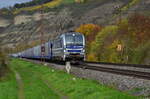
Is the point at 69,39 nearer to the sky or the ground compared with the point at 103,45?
nearer to the sky

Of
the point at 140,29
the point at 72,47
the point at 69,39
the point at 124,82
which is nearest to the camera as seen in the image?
the point at 124,82

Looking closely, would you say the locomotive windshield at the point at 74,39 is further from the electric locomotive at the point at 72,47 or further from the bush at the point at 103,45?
the bush at the point at 103,45

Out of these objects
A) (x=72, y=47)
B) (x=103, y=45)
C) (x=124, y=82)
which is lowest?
(x=124, y=82)

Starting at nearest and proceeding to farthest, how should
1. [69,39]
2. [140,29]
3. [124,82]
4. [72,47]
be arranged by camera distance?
[124,82], [72,47], [69,39], [140,29]

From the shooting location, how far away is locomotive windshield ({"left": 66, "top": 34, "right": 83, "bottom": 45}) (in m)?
45.8

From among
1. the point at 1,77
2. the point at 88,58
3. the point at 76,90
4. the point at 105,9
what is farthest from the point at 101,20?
the point at 76,90

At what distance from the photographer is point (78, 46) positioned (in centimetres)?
4584

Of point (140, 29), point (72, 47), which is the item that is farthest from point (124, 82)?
point (140, 29)

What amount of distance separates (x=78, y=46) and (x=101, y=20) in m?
115

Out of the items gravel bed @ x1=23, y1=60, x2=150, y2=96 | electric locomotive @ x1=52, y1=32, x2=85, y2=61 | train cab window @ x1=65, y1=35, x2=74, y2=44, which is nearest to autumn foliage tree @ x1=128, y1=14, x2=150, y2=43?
electric locomotive @ x1=52, y1=32, x2=85, y2=61

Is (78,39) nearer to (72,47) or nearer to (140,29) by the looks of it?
(72,47)

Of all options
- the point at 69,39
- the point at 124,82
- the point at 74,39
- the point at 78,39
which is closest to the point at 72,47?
the point at 69,39

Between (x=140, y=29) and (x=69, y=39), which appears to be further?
(x=140, y=29)

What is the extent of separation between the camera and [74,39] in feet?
152
